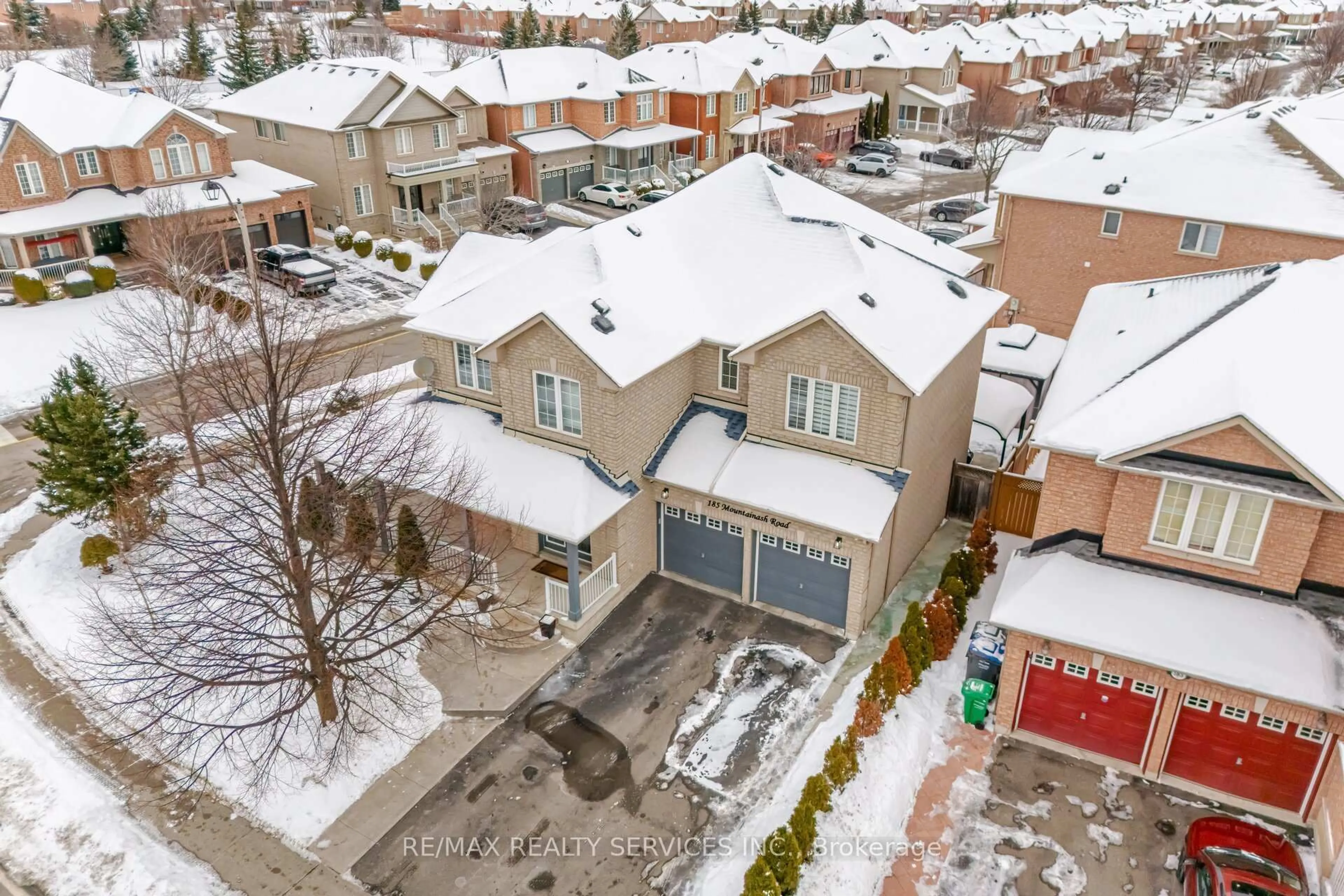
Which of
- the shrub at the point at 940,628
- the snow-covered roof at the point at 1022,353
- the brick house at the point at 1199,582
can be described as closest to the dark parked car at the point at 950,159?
the snow-covered roof at the point at 1022,353

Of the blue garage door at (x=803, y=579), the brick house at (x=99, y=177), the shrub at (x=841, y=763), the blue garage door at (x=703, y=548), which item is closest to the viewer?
the shrub at (x=841, y=763)

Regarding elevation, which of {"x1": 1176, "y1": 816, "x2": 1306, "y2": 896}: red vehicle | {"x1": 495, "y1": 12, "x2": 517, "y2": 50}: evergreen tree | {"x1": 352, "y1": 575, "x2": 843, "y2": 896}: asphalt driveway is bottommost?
{"x1": 352, "y1": 575, "x2": 843, "y2": 896}: asphalt driveway

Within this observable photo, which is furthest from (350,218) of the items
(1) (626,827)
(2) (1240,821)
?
(2) (1240,821)

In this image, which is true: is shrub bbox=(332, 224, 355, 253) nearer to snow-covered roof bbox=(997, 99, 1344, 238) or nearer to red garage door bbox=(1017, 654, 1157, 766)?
snow-covered roof bbox=(997, 99, 1344, 238)

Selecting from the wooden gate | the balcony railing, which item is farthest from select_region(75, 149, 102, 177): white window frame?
the wooden gate

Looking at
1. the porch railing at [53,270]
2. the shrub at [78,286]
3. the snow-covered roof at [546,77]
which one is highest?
the snow-covered roof at [546,77]

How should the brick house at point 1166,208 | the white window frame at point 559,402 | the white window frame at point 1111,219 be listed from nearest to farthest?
the white window frame at point 559,402 → the brick house at point 1166,208 → the white window frame at point 1111,219

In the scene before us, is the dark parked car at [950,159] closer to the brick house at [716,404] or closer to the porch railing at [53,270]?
the brick house at [716,404]

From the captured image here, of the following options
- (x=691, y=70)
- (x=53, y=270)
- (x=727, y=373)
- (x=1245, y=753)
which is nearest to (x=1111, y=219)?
(x=727, y=373)

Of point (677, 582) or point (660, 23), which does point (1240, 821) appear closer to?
point (677, 582)
